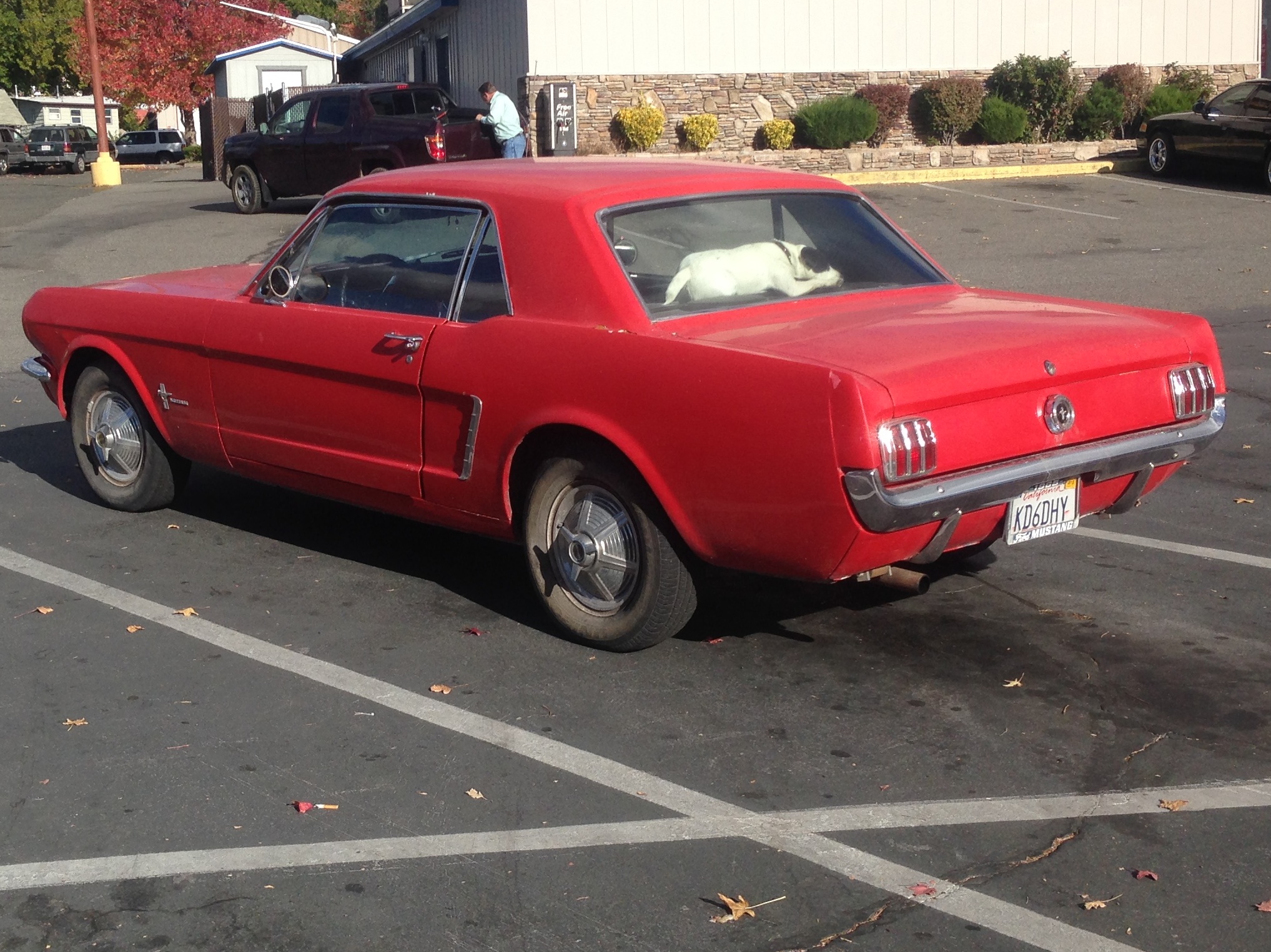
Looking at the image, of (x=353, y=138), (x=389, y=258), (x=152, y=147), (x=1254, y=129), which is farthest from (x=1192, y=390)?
(x=152, y=147)

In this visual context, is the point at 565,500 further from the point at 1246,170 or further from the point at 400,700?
the point at 1246,170

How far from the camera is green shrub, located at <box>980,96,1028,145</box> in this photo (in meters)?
25.7

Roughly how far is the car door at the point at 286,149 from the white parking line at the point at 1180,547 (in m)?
16.9

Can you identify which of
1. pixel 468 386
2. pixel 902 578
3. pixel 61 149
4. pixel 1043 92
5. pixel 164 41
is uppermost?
pixel 164 41

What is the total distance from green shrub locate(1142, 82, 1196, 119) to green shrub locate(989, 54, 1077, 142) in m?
1.34

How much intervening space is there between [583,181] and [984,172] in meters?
20.6

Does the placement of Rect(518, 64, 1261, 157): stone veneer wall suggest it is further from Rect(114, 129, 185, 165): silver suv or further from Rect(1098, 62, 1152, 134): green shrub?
Rect(114, 129, 185, 165): silver suv

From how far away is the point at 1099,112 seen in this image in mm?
26141

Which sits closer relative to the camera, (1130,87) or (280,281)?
(280,281)

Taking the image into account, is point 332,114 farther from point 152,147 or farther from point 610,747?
point 152,147

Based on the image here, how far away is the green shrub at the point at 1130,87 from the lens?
26.8 m

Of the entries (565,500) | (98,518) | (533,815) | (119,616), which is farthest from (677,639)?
(98,518)

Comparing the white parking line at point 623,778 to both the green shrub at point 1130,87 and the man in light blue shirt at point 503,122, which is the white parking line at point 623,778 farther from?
the green shrub at point 1130,87

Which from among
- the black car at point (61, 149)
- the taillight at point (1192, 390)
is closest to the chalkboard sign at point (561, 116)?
the taillight at point (1192, 390)
